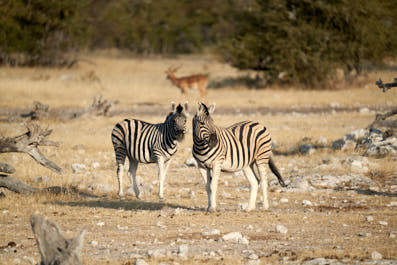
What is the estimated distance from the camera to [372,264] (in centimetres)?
655

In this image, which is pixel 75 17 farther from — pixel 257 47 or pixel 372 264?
pixel 372 264

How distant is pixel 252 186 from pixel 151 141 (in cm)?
214

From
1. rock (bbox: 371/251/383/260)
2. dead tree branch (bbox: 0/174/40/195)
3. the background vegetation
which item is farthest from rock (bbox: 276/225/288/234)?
the background vegetation

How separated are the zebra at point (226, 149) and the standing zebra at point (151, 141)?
965 millimetres

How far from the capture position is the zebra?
9016mm

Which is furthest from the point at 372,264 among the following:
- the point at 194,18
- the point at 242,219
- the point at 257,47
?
the point at 194,18

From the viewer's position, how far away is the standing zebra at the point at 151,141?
10.4 meters

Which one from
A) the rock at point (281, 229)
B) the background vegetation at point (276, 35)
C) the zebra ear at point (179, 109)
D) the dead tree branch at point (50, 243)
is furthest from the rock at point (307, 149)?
the background vegetation at point (276, 35)

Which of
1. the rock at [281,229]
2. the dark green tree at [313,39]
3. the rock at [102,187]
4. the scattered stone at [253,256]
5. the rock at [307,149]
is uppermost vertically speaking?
the dark green tree at [313,39]

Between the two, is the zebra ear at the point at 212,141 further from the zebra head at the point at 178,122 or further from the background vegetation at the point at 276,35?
the background vegetation at the point at 276,35

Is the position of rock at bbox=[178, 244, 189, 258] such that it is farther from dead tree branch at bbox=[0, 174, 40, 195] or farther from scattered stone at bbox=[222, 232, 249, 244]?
dead tree branch at bbox=[0, 174, 40, 195]

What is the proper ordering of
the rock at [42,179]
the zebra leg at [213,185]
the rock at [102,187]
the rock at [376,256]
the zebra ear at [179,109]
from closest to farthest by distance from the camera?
the rock at [376,256] < the zebra leg at [213,185] < the zebra ear at [179,109] < the rock at [102,187] < the rock at [42,179]

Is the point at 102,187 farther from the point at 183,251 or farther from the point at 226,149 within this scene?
the point at 183,251

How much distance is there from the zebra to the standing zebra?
0.97m
